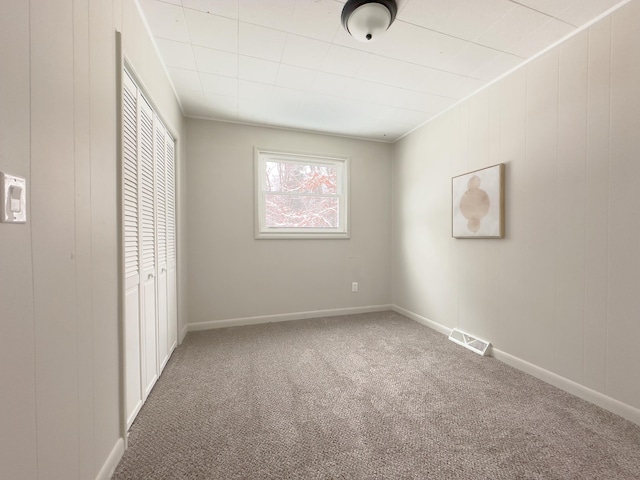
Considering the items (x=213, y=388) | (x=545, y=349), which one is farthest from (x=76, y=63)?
(x=545, y=349)

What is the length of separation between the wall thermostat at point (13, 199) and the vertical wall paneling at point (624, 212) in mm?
2778

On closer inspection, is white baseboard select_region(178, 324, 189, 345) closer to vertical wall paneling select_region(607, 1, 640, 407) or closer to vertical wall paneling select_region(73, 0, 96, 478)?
vertical wall paneling select_region(73, 0, 96, 478)

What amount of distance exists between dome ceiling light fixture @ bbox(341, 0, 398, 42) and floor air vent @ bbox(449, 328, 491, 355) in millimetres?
2684

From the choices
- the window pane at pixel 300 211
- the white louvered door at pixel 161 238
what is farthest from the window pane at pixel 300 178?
the white louvered door at pixel 161 238

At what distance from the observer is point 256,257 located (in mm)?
3326

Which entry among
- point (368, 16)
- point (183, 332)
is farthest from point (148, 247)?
point (368, 16)

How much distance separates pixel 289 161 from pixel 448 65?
6.63 feet

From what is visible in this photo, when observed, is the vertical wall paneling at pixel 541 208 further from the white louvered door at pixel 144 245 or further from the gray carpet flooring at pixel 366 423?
the white louvered door at pixel 144 245

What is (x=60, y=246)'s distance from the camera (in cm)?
91

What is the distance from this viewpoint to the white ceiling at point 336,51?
1.62 m

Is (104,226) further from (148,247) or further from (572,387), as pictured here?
(572,387)

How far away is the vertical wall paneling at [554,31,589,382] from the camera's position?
178 cm

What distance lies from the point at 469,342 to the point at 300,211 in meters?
2.44

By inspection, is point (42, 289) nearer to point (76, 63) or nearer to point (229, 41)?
point (76, 63)
